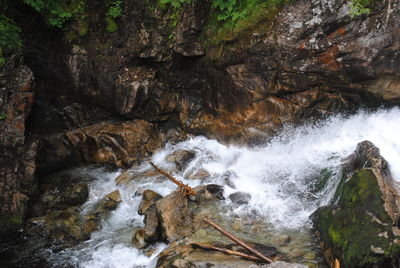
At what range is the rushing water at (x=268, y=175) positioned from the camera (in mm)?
7215

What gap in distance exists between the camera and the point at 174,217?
24.1 ft

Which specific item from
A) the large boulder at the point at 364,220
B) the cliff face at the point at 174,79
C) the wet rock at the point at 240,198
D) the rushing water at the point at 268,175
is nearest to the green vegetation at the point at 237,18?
the cliff face at the point at 174,79

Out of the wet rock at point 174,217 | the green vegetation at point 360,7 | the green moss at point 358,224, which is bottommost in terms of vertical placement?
the wet rock at point 174,217

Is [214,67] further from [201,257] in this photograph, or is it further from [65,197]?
[201,257]

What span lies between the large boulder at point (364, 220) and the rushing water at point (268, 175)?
2.74ft

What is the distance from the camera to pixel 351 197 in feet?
19.6

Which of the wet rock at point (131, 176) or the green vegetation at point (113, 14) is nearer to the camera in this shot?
the wet rock at point (131, 176)

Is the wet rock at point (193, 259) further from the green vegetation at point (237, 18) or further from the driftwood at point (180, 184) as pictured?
the green vegetation at point (237, 18)

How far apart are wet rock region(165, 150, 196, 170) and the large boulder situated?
4.39 meters

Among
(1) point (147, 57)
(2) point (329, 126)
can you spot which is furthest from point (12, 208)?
(2) point (329, 126)

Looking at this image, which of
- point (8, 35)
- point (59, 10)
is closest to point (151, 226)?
point (8, 35)

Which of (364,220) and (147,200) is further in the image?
(147,200)

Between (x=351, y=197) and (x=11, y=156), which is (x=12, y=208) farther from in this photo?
(x=351, y=197)

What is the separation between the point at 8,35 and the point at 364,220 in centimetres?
958
